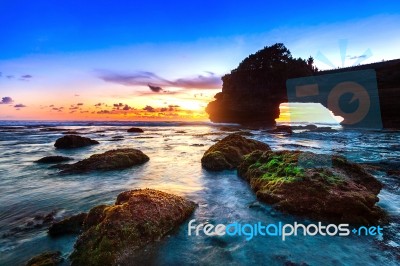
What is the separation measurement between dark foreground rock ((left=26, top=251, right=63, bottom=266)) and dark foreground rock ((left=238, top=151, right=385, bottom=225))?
4584 millimetres

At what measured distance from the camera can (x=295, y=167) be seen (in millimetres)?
7305

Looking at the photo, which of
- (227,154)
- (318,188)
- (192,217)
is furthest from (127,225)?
(227,154)

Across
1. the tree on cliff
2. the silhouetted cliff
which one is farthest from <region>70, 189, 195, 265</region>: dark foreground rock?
the tree on cliff

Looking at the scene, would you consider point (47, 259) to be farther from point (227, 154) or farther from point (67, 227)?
point (227, 154)

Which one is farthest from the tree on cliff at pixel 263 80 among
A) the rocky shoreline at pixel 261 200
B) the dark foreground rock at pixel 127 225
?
the dark foreground rock at pixel 127 225

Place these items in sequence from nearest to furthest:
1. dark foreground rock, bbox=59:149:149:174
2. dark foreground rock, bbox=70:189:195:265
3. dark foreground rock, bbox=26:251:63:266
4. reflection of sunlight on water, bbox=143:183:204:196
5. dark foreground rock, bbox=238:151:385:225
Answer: dark foreground rock, bbox=26:251:63:266
dark foreground rock, bbox=70:189:195:265
dark foreground rock, bbox=238:151:385:225
reflection of sunlight on water, bbox=143:183:204:196
dark foreground rock, bbox=59:149:149:174

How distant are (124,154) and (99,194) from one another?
4.78 meters

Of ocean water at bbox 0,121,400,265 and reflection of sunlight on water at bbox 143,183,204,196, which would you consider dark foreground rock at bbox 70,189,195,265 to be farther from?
reflection of sunlight on water at bbox 143,183,204,196

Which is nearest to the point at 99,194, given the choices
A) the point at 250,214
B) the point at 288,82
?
the point at 250,214

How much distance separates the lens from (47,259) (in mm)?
4035

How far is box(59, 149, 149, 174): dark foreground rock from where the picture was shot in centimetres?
1098

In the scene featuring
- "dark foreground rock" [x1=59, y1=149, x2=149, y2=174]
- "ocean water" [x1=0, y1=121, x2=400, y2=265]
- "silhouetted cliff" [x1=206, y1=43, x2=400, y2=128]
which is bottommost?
"ocean water" [x1=0, y1=121, x2=400, y2=265]

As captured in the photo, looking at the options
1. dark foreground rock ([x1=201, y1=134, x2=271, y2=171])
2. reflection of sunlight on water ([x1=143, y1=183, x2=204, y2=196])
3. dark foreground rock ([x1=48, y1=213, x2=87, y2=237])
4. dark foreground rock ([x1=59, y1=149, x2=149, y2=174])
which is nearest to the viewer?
dark foreground rock ([x1=48, y1=213, x2=87, y2=237])

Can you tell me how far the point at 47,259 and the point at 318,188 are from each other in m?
5.62
